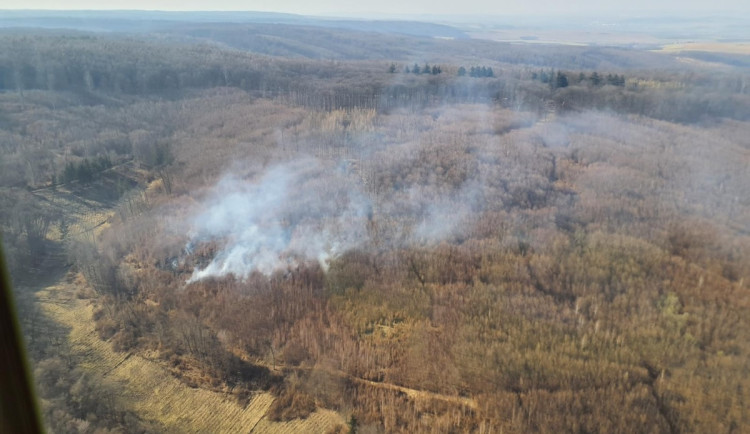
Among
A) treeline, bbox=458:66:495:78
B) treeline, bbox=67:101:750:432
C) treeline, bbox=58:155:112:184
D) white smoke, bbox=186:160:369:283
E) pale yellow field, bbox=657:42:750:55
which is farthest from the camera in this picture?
treeline, bbox=458:66:495:78

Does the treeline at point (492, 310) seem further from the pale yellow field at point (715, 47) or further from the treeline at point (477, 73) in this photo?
the treeline at point (477, 73)

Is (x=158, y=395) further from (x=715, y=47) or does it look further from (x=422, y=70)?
(x=422, y=70)

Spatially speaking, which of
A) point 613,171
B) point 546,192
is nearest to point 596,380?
point 546,192

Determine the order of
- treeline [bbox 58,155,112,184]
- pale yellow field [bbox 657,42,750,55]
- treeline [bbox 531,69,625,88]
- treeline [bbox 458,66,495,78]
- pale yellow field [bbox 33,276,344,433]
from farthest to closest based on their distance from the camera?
1. treeline [bbox 458,66,495,78]
2. treeline [bbox 531,69,625,88]
3. pale yellow field [bbox 657,42,750,55]
4. treeline [bbox 58,155,112,184]
5. pale yellow field [bbox 33,276,344,433]

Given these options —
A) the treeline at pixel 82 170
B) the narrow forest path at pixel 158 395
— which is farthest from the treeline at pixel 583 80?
the narrow forest path at pixel 158 395

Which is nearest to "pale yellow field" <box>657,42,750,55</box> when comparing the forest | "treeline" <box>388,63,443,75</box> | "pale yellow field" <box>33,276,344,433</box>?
the forest

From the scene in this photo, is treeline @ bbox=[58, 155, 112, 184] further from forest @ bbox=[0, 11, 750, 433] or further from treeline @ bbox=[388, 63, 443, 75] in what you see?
treeline @ bbox=[388, 63, 443, 75]
